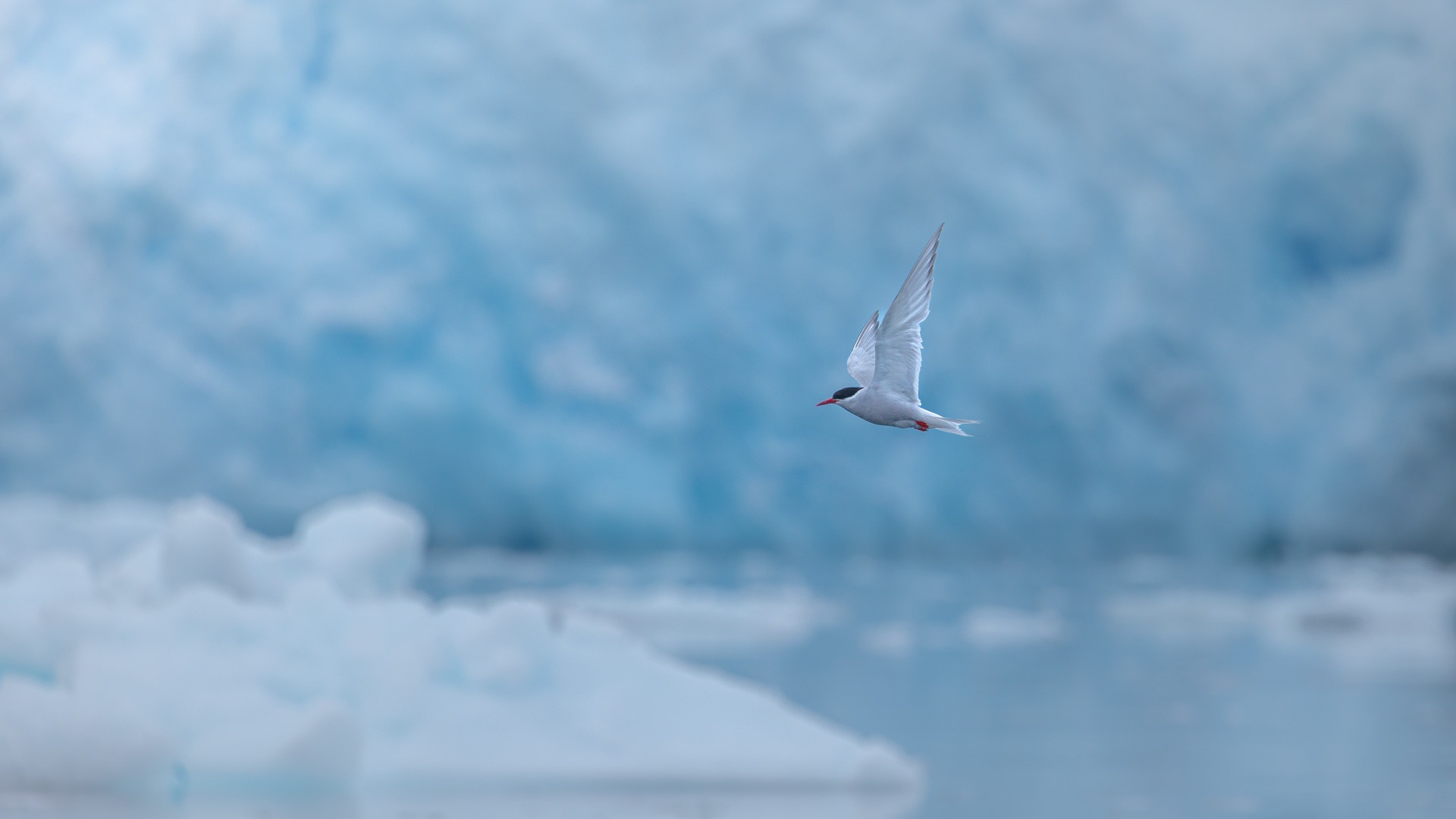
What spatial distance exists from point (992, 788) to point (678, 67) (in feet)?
72.4

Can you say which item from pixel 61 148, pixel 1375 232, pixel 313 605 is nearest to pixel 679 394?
pixel 61 148

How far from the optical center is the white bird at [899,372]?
2.11 m

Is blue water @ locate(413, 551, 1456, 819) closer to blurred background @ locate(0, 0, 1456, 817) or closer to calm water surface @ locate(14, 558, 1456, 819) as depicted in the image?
calm water surface @ locate(14, 558, 1456, 819)

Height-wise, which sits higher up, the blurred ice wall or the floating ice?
the blurred ice wall

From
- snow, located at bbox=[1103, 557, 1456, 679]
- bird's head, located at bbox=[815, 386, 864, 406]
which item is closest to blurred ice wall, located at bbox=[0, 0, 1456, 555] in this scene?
snow, located at bbox=[1103, 557, 1456, 679]

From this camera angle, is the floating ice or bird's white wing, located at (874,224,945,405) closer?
bird's white wing, located at (874,224,945,405)

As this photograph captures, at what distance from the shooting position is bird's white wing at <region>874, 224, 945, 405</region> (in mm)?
2162

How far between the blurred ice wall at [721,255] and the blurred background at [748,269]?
3.0 inches

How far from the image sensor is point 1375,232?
29.0m

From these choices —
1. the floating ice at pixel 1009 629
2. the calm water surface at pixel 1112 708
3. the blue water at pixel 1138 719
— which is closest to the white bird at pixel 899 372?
the calm water surface at pixel 1112 708

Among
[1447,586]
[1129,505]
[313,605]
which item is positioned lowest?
[313,605]

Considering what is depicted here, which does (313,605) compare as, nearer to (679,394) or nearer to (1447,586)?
(679,394)

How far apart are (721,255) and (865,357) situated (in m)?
25.2

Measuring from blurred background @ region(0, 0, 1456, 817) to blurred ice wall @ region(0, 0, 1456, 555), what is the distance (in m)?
0.08
